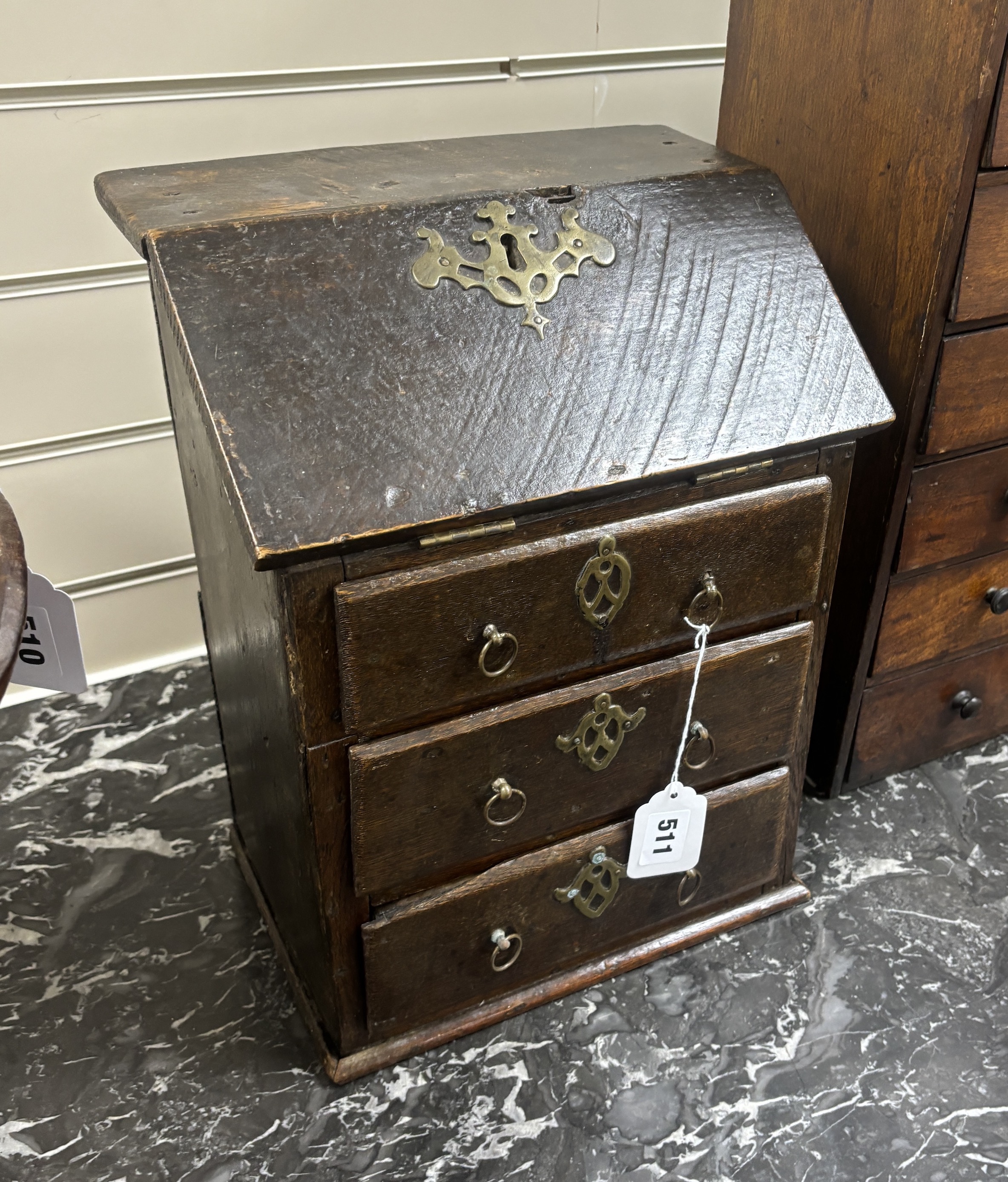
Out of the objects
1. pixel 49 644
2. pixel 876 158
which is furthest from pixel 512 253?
pixel 49 644

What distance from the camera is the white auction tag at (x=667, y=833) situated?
1.45 meters

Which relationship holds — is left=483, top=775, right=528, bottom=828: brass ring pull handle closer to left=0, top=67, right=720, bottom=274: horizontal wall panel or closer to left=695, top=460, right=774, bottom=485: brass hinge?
left=695, top=460, right=774, bottom=485: brass hinge

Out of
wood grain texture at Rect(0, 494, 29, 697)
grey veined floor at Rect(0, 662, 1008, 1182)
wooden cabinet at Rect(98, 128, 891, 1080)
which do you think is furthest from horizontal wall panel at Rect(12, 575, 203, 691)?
wood grain texture at Rect(0, 494, 29, 697)

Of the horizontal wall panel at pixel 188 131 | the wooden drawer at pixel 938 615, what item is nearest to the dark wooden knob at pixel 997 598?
the wooden drawer at pixel 938 615

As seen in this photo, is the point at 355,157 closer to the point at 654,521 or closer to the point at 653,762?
the point at 654,521

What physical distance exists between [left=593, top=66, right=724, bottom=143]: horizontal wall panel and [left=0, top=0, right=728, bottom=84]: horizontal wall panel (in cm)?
6

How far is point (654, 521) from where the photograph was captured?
1237 millimetres

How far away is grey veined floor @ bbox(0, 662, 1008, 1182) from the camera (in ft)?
4.56

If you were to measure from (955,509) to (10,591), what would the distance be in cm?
134

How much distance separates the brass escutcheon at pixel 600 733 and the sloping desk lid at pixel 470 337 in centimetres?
30

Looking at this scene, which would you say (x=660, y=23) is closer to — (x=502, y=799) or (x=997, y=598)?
(x=997, y=598)

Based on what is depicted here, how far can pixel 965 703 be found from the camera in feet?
6.24

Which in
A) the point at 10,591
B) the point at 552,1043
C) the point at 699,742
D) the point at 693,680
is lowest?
the point at 552,1043

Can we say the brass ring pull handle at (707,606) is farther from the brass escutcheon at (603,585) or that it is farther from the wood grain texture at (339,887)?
the wood grain texture at (339,887)
